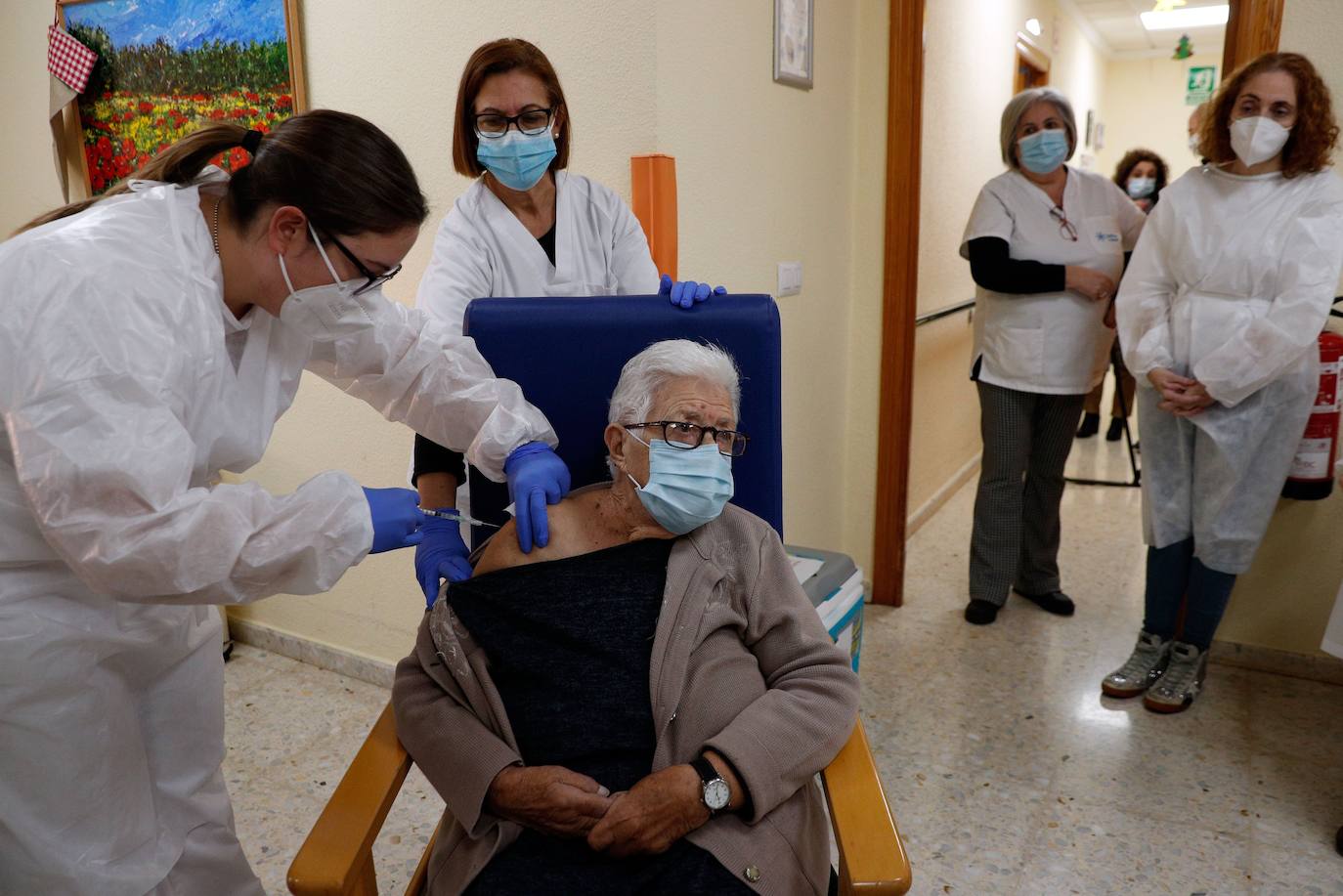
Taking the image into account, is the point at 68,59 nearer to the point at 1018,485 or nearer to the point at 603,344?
the point at 603,344

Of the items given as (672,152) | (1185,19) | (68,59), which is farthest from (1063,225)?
(1185,19)

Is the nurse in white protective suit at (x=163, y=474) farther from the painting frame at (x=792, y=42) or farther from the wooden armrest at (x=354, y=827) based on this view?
the painting frame at (x=792, y=42)

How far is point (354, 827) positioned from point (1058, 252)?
2483mm

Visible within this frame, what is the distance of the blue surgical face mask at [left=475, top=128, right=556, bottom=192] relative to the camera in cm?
164

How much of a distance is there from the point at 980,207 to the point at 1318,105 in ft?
2.93

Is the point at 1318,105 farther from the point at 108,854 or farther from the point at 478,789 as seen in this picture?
the point at 108,854

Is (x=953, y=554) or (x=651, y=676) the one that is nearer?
(x=651, y=676)

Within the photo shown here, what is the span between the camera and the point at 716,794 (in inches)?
46.5

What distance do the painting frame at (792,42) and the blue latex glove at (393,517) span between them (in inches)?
65.7

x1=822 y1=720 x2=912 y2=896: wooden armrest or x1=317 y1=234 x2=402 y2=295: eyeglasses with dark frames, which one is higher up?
x1=317 y1=234 x2=402 y2=295: eyeglasses with dark frames

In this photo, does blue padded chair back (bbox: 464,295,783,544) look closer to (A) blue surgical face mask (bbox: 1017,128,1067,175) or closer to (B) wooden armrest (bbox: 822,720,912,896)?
(B) wooden armrest (bbox: 822,720,912,896)

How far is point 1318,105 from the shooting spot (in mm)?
2062

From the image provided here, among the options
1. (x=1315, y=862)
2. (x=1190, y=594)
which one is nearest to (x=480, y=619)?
(x=1315, y=862)

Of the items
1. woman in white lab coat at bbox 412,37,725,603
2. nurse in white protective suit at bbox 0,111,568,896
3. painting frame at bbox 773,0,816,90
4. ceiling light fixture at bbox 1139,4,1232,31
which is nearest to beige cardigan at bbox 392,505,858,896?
nurse in white protective suit at bbox 0,111,568,896
